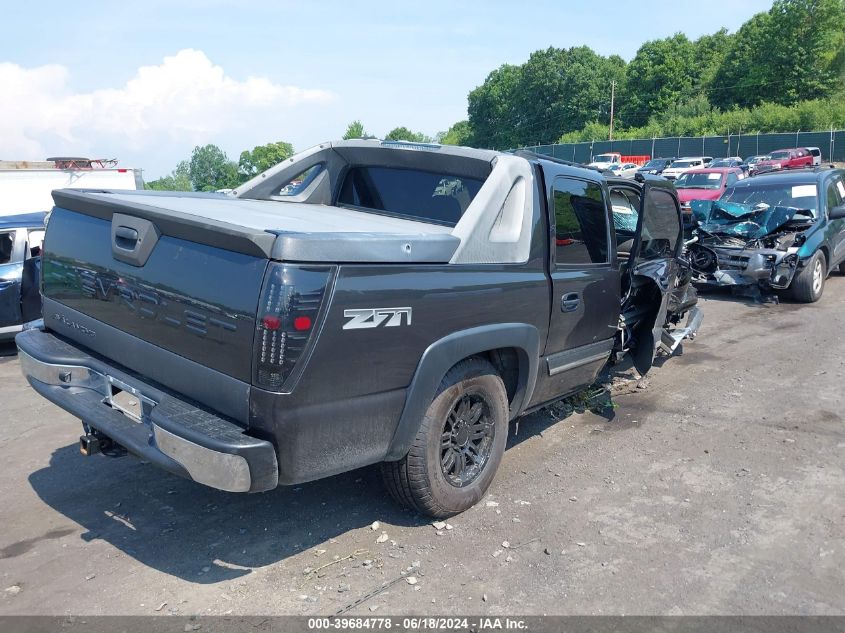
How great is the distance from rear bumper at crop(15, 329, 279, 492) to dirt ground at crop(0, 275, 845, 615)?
26.8 inches

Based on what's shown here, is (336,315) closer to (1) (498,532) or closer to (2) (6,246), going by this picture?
(1) (498,532)

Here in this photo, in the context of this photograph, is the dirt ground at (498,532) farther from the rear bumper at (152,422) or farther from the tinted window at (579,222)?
the tinted window at (579,222)

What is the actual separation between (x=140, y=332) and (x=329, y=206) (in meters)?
1.99

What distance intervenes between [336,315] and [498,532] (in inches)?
67.0

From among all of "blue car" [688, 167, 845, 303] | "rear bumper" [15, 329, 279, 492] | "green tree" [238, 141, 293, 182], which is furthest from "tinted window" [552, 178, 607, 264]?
"green tree" [238, 141, 293, 182]

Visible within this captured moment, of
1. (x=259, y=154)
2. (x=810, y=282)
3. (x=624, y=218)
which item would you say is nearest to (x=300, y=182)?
(x=624, y=218)

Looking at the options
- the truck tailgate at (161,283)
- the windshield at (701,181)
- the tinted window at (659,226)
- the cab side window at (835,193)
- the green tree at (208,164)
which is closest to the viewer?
the truck tailgate at (161,283)

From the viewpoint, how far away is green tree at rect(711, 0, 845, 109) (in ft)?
208

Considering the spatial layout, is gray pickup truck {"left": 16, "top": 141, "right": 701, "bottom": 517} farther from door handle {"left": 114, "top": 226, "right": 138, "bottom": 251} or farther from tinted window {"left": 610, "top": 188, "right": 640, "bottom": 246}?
tinted window {"left": 610, "top": 188, "right": 640, "bottom": 246}

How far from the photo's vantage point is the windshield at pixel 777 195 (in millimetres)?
10836

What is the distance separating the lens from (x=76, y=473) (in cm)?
469

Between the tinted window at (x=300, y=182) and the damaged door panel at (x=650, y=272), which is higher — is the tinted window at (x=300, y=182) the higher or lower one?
the higher one

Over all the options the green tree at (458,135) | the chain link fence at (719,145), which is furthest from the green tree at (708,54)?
the green tree at (458,135)

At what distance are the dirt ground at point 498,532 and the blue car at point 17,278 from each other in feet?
9.16
